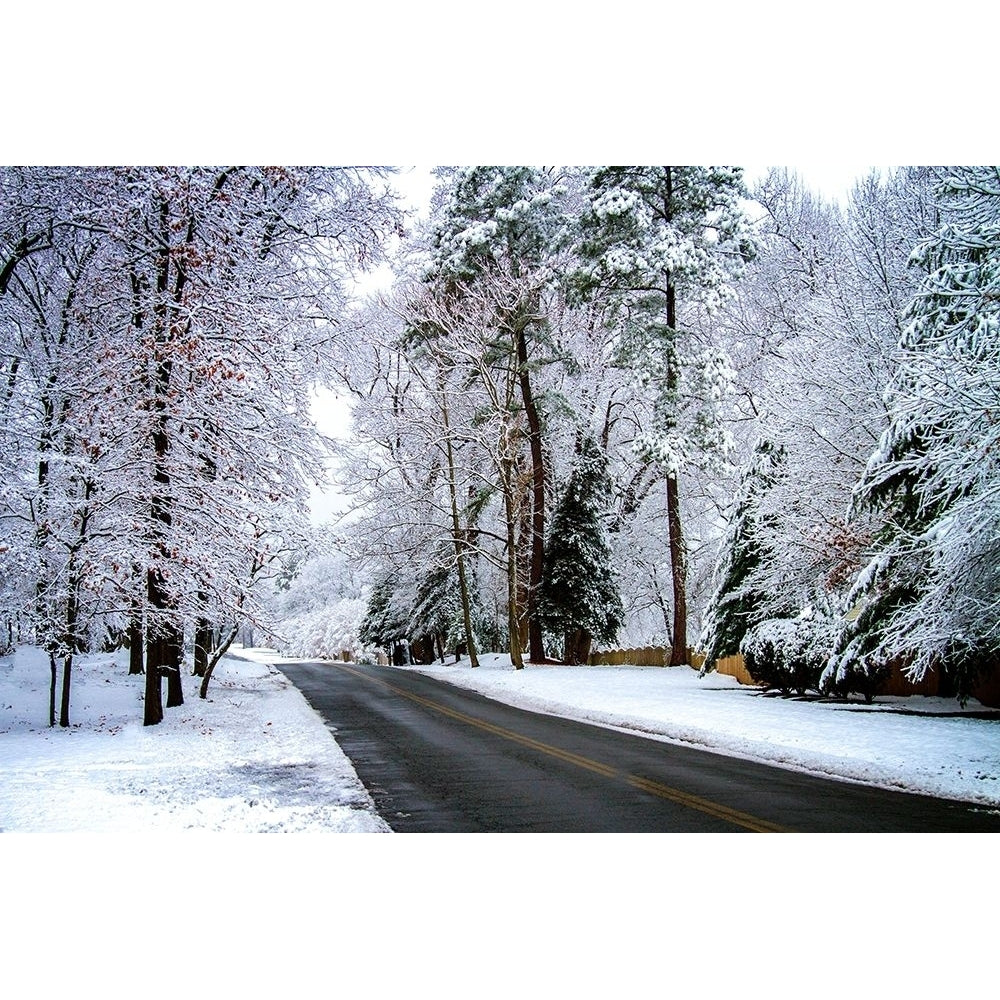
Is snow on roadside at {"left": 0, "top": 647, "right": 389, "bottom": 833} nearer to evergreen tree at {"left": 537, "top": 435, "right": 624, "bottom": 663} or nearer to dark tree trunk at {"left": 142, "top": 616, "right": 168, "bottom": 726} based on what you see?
dark tree trunk at {"left": 142, "top": 616, "right": 168, "bottom": 726}

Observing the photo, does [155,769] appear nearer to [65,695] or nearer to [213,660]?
[65,695]

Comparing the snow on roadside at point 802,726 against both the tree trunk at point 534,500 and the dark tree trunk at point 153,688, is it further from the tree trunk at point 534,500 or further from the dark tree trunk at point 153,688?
the dark tree trunk at point 153,688

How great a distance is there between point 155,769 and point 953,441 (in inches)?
322

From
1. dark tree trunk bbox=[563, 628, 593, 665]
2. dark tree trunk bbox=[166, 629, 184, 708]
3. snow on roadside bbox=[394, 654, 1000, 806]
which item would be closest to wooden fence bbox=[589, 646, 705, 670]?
dark tree trunk bbox=[563, 628, 593, 665]

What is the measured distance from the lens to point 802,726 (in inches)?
436

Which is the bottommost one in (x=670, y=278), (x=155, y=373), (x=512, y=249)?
(x=155, y=373)

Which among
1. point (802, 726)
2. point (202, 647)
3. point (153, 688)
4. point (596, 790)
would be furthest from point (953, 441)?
point (202, 647)

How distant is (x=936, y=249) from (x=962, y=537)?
3.60 meters

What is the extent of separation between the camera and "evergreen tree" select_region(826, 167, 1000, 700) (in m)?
8.44

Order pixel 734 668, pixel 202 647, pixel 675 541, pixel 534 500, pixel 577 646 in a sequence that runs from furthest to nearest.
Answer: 1. pixel 577 646
2. pixel 534 500
3. pixel 675 541
4. pixel 734 668
5. pixel 202 647

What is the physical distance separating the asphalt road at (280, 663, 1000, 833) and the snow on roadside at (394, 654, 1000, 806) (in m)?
0.53
